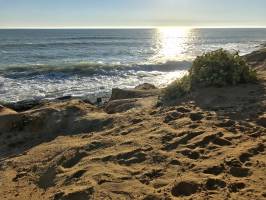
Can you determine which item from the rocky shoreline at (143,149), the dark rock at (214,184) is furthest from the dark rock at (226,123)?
the dark rock at (214,184)

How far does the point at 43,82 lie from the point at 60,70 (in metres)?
5.23

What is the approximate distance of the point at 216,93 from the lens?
791cm

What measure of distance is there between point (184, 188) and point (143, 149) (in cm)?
129

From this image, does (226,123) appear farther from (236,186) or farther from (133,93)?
(133,93)

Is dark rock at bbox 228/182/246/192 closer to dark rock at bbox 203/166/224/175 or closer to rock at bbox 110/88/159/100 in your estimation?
dark rock at bbox 203/166/224/175

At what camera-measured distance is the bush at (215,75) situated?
834 centimetres

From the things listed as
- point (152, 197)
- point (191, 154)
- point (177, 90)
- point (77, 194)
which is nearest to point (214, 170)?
point (191, 154)

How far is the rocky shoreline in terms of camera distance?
15.3 feet

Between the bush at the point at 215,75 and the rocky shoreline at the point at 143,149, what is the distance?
0.79ft

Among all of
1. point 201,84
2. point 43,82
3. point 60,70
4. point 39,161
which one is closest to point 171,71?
point 60,70

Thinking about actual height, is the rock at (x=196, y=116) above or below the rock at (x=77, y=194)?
above

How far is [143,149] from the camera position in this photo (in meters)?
5.75

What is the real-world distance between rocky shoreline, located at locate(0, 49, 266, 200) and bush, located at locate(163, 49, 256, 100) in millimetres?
241

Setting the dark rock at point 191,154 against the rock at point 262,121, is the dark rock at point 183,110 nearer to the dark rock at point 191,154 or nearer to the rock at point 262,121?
the rock at point 262,121
